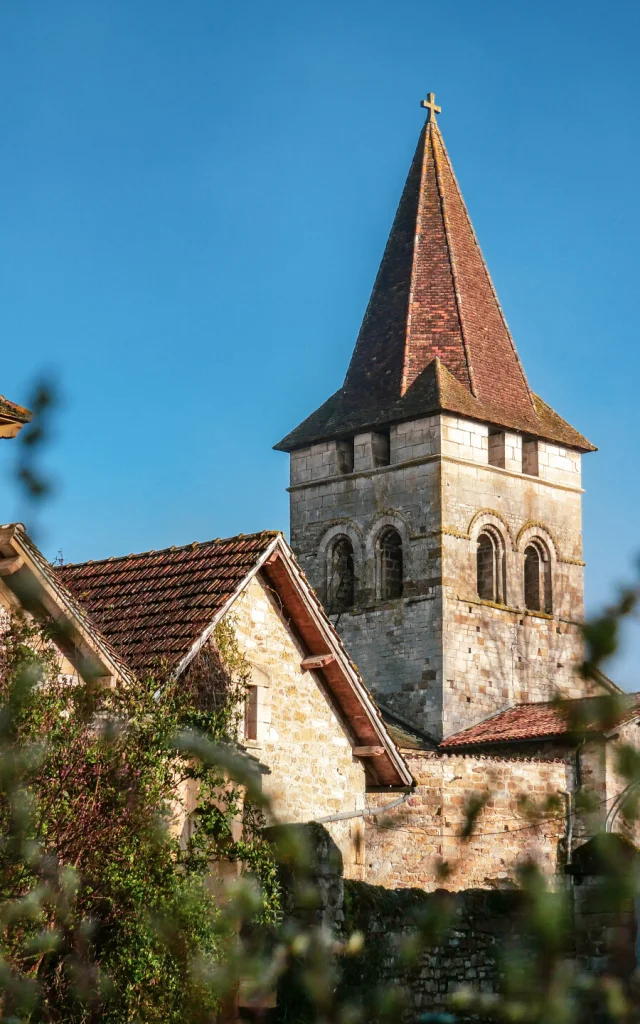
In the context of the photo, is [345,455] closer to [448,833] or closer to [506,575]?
[506,575]

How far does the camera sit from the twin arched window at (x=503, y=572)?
30.0m

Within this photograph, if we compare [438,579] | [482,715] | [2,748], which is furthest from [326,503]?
[2,748]

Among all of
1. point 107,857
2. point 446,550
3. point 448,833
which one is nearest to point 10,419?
point 107,857

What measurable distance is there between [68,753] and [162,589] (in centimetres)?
493

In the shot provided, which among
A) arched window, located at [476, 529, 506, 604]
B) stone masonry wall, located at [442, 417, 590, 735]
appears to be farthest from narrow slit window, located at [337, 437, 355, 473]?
arched window, located at [476, 529, 506, 604]

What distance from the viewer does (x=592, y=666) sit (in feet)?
6.63

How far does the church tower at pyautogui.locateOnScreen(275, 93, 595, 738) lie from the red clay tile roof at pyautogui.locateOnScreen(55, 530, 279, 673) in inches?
543

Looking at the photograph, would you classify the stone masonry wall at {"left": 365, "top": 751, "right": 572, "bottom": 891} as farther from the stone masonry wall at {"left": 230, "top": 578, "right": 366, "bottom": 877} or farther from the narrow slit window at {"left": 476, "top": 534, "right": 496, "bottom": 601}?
the narrow slit window at {"left": 476, "top": 534, "right": 496, "bottom": 601}

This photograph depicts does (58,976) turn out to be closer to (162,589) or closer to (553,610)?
(162,589)

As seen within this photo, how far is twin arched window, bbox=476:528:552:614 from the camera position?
30.0 meters

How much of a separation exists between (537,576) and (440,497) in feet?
10.8

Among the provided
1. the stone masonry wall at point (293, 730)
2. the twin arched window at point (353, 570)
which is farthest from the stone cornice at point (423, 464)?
the stone masonry wall at point (293, 730)

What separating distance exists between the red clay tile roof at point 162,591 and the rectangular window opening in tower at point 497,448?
1642cm

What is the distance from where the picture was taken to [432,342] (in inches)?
1238
